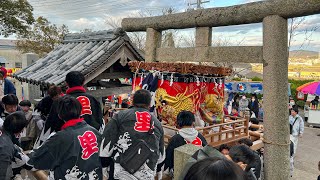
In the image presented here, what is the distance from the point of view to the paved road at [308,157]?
8.70 meters

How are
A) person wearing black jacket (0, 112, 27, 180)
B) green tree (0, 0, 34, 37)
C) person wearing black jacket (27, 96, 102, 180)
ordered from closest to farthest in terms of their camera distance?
person wearing black jacket (27, 96, 102, 180)
person wearing black jacket (0, 112, 27, 180)
green tree (0, 0, 34, 37)

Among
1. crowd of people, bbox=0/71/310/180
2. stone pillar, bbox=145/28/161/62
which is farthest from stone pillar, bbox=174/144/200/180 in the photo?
stone pillar, bbox=145/28/161/62

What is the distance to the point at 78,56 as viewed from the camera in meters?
6.25

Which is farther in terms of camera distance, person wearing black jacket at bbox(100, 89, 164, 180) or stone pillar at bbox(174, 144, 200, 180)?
person wearing black jacket at bbox(100, 89, 164, 180)

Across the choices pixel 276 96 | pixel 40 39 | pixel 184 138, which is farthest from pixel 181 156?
pixel 40 39

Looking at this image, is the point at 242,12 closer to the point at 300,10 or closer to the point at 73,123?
the point at 300,10

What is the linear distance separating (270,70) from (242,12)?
4.17 feet

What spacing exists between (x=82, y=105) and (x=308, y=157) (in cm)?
1016

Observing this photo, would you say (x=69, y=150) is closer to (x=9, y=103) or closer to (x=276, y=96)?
(x=9, y=103)

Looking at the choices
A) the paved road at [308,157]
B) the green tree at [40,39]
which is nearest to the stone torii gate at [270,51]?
the paved road at [308,157]

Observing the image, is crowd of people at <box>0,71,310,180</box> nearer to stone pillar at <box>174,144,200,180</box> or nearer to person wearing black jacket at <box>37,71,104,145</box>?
person wearing black jacket at <box>37,71,104,145</box>

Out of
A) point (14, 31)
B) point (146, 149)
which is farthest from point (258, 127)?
point (14, 31)

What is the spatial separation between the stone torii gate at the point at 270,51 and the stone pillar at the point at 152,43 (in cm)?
120

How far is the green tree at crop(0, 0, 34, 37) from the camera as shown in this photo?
17.0 meters
